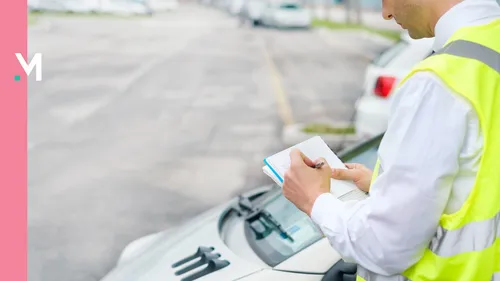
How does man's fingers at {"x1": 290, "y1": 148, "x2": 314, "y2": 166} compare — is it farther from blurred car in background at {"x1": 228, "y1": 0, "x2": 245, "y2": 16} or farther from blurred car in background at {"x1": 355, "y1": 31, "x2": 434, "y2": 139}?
blurred car in background at {"x1": 228, "y1": 0, "x2": 245, "y2": 16}

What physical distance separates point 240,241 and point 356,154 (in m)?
0.66

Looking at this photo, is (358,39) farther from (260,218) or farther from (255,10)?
(260,218)

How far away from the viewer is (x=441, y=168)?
1.04m

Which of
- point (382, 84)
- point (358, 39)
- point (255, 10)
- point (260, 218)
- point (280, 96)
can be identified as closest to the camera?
point (260, 218)

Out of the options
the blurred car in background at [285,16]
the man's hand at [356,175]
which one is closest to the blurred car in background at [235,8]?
the blurred car in background at [285,16]

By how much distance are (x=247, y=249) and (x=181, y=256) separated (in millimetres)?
209

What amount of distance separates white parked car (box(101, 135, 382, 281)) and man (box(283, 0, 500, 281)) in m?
0.58

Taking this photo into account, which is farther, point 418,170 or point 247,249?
point 247,249

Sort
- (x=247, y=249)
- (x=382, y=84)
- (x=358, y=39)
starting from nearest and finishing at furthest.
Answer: (x=247, y=249), (x=382, y=84), (x=358, y=39)

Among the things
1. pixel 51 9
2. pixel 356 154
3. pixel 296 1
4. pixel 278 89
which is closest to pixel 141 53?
pixel 51 9

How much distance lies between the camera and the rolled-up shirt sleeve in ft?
3.41

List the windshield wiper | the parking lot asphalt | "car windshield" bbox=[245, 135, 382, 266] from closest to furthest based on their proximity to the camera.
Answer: "car windshield" bbox=[245, 135, 382, 266] → the windshield wiper → the parking lot asphalt

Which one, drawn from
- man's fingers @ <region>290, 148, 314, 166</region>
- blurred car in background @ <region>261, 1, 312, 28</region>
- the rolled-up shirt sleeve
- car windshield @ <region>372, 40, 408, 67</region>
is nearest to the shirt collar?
the rolled-up shirt sleeve

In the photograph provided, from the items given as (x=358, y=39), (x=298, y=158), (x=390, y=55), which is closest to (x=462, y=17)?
(x=298, y=158)
